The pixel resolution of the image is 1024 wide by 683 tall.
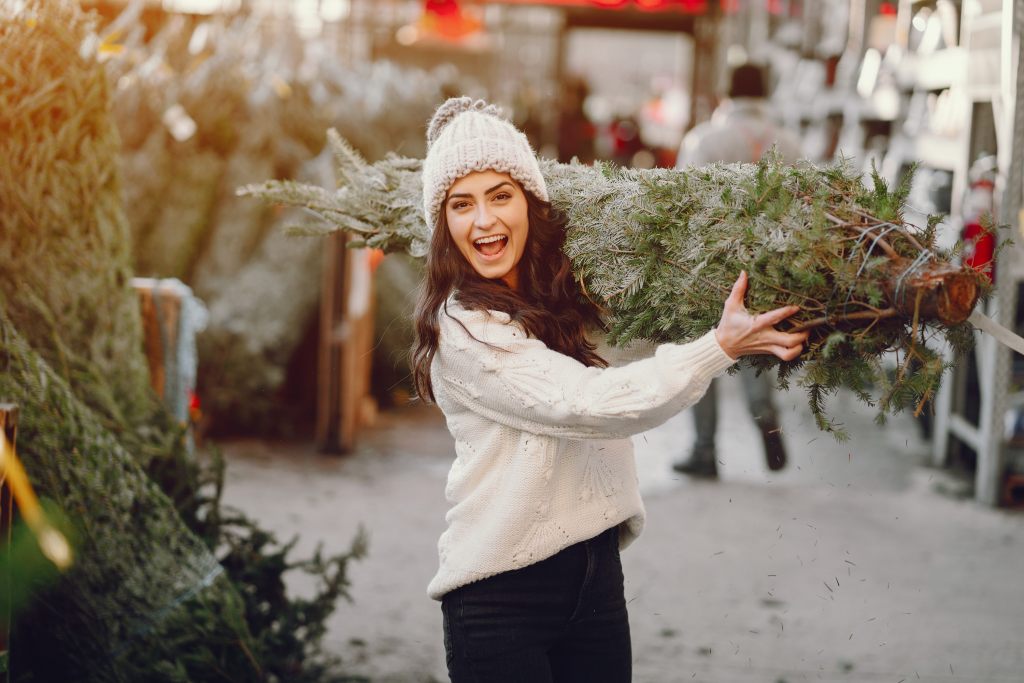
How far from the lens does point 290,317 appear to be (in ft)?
21.7

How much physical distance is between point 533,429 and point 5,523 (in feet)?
3.88

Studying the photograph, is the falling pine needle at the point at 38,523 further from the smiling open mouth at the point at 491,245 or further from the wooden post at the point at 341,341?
the wooden post at the point at 341,341

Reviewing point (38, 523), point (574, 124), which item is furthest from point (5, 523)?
point (574, 124)

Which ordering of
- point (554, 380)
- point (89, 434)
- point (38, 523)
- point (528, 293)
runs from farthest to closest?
1. point (89, 434)
2. point (38, 523)
3. point (528, 293)
4. point (554, 380)

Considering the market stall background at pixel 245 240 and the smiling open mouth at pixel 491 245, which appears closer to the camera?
the smiling open mouth at pixel 491 245

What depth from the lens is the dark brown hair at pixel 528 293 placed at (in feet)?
7.34

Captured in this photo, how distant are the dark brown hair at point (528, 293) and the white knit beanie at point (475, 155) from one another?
4 cm

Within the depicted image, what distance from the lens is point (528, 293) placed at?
7.65ft

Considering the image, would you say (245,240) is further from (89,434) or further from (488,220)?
(488,220)

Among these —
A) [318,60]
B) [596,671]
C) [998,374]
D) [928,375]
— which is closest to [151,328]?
[596,671]

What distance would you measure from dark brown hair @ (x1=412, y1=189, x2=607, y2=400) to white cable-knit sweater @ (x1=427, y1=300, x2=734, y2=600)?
3 centimetres

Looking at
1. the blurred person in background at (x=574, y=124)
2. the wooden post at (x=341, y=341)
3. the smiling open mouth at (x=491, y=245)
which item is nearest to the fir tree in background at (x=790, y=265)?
the smiling open mouth at (x=491, y=245)

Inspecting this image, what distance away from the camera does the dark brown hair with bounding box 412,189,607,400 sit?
2236 mm

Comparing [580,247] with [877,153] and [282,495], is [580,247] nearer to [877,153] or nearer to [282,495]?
[282,495]
